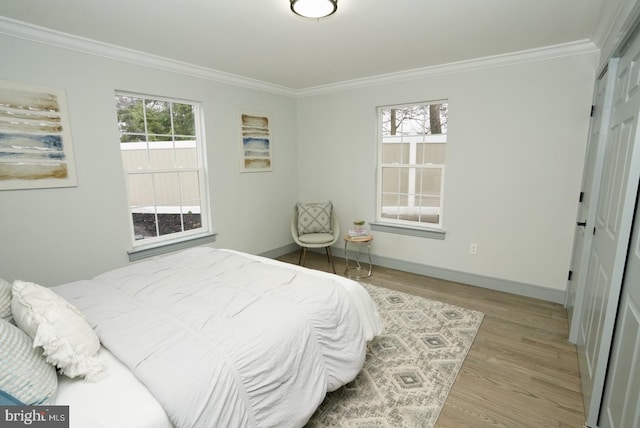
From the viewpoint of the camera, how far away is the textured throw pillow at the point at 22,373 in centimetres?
103

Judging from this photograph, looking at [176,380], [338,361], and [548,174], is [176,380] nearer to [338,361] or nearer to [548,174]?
[338,361]

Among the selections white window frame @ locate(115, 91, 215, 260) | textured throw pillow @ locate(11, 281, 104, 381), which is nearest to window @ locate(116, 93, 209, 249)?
white window frame @ locate(115, 91, 215, 260)

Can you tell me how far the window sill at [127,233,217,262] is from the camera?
3192mm

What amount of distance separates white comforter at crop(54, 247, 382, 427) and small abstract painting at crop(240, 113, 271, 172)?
2.13 m

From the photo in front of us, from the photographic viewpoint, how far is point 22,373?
3.54 ft

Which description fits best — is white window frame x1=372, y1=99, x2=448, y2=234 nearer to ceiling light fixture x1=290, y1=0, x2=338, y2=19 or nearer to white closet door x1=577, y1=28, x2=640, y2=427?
white closet door x1=577, y1=28, x2=640, y2=427

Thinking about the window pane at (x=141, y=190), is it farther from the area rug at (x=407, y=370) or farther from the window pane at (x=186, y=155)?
the area rug at (x=407, y=370)

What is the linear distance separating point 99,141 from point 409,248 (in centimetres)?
353

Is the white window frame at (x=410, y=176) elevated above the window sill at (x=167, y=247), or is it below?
above

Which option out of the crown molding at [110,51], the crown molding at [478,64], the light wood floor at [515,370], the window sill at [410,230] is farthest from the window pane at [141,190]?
the light wood floor at [515,370]

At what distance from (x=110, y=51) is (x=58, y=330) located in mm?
2576

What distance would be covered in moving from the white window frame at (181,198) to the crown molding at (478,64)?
191 centimetres

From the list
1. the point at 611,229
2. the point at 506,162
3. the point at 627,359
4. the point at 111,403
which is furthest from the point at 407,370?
the point at 506,162

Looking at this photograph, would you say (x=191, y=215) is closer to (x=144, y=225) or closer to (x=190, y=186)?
(x=190, y=186)
